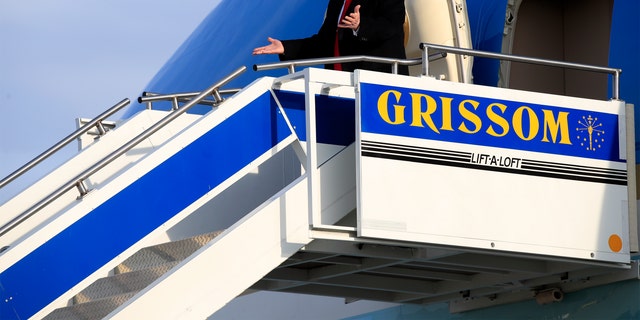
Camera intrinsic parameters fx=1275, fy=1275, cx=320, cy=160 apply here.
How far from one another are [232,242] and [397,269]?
2.15m

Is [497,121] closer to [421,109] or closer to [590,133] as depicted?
[421,109]

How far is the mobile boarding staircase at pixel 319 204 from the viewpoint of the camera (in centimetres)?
749

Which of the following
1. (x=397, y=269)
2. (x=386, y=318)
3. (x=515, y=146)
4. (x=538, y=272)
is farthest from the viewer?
(x=386, y=318)

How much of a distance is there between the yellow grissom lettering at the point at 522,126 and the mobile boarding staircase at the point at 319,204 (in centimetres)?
9

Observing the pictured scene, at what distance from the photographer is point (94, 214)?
7824 millimetres

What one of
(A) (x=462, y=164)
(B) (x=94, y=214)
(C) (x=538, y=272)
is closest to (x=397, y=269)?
(C) (x=538, y=272)

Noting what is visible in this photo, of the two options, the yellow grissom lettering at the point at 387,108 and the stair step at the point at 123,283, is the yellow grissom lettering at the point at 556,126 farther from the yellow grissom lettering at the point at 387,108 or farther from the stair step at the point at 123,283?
the stair step at the point at 123,283

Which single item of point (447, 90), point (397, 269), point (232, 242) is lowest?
point (397, 269)

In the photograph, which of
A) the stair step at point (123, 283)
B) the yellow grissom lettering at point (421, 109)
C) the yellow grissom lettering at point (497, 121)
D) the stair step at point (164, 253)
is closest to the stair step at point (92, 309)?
the stair step at point (123, 283)

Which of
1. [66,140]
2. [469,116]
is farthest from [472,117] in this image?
[66,140]

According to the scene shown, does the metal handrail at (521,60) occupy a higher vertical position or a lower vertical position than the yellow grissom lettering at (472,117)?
higher

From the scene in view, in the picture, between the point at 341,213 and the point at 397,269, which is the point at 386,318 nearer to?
the point at 397,269

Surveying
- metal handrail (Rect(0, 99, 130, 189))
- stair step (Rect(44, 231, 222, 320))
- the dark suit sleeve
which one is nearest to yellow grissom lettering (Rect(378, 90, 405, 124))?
stair step (Rect(44, 231, 222, 320))

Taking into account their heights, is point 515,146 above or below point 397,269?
above
